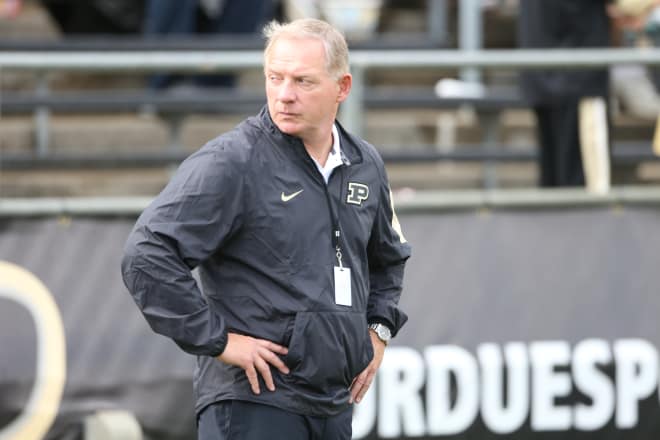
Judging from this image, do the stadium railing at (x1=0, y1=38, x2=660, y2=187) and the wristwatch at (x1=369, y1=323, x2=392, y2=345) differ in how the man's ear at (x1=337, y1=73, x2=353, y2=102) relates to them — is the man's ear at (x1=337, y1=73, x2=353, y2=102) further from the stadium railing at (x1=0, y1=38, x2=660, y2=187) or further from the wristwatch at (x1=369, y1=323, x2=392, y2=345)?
the stadium railing at (x1=0, y1=38, x2=660, y2=187)

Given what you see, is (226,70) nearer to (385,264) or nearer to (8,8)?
(385,264)

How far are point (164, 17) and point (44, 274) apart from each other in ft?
12.4

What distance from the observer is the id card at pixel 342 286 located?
441cm

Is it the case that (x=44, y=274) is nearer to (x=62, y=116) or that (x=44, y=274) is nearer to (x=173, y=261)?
(x=173, y=261)

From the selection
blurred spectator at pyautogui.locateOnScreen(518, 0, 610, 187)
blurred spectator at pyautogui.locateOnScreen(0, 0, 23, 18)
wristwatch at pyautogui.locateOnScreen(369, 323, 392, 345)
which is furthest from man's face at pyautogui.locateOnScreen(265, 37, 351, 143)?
blurred spectator at pyautogui.locateOnScreen(0, 0, 23, 18)

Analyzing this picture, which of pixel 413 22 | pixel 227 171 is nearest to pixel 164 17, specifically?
pixel 413 22

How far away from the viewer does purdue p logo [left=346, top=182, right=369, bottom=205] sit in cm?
448

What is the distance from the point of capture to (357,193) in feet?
14.8

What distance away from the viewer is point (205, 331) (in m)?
4.22

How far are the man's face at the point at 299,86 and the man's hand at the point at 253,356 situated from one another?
2.17 ft

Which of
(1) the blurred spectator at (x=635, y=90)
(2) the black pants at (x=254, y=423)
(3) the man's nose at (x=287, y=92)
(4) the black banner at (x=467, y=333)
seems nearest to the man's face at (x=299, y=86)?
(3) the man's nose at (x=287, y=92)

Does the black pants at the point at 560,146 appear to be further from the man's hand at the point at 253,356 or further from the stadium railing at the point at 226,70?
the man's hand at the point at 253,356

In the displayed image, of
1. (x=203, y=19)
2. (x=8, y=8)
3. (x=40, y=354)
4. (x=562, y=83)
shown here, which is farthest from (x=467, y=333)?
(x=8, y=8)

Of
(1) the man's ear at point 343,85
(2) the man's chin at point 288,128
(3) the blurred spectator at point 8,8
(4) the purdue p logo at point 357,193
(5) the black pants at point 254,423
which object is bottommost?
(5) the black pants at point 254,423
